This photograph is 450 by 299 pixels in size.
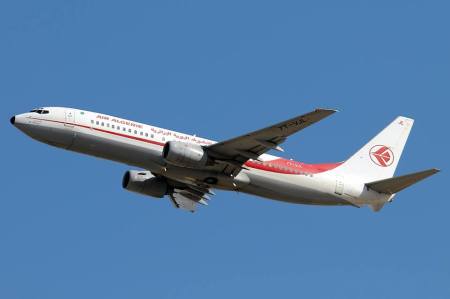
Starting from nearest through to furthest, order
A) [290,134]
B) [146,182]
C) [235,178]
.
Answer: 1. [290,134]
2. [235,178]
3. [146,182]

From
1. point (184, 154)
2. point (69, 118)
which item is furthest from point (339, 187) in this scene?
point (69, 118)

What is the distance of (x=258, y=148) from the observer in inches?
2141

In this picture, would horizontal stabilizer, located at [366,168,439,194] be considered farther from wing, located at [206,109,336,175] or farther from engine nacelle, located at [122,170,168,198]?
engine nacelle, located at [122,170,168,198]

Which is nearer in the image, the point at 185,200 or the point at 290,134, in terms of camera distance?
the point at 290,134

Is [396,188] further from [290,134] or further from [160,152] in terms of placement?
[160,152]

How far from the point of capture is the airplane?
5362cm

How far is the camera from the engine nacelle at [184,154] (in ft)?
174

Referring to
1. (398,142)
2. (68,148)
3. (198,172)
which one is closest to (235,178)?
(198,172)

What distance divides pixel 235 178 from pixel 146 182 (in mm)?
7534

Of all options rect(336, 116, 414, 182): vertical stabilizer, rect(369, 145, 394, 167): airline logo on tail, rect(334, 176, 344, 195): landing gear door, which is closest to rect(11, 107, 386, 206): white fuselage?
rect(334, 176, 344, 195): landing gear door

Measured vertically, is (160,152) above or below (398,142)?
below

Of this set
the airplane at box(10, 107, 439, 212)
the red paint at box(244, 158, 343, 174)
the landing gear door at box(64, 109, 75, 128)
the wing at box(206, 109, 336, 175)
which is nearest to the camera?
the wing at box(206, 109, 336, 175)

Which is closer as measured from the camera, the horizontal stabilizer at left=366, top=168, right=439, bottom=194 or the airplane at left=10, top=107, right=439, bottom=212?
the airplane at left=10, top=107, right=439, bottom=212

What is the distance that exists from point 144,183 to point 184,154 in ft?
27.3
